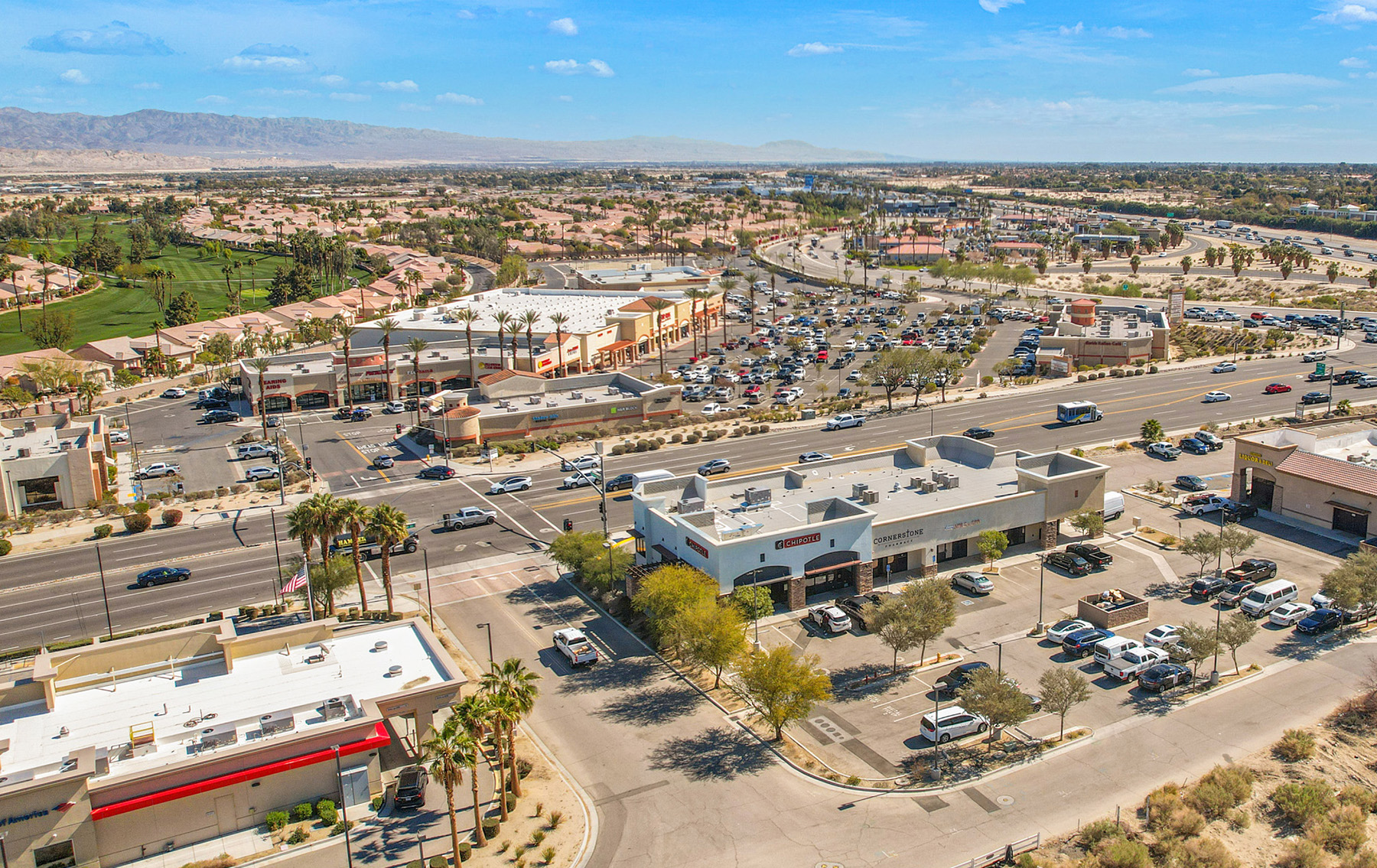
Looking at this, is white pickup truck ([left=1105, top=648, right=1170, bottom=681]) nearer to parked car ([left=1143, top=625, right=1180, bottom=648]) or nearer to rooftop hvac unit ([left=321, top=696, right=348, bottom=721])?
parked car ([left=1143, top=625, right=1180, bottom=648])

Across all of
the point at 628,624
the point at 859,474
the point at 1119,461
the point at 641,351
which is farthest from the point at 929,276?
the point at 628,624

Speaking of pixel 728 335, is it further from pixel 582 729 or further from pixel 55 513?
pixel 582 729

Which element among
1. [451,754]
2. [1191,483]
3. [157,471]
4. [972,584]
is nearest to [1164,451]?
[1191,483]

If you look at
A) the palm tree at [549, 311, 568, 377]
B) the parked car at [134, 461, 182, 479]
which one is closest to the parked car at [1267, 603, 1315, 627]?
the palm tree at [549, 311, 568, 377]

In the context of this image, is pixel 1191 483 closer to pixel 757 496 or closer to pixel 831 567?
pixel 831 567

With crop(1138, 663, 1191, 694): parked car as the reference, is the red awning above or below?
above

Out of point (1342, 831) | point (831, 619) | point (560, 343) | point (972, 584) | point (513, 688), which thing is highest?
point (560, 343)

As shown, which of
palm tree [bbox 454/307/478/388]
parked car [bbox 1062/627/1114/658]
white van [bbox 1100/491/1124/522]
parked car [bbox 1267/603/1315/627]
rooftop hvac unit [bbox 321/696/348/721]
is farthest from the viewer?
palm tree [bbox 454/307/478/388]
